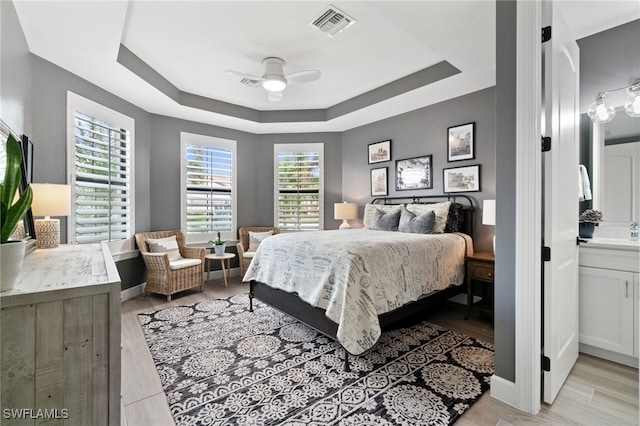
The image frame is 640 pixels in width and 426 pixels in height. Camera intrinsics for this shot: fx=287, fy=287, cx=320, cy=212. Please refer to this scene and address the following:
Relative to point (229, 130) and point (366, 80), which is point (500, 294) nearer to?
point (366, 80)

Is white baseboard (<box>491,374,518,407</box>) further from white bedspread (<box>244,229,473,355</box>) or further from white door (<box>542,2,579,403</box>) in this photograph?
white bedspread (<box>244,229,473,355</box>)

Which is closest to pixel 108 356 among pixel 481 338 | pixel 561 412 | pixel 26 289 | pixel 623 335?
pixel 26 289

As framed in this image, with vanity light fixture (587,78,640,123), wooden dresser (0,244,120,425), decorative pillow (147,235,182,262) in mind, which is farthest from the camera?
decorative pillow (147,235,182,262)

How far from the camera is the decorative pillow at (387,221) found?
4027mm

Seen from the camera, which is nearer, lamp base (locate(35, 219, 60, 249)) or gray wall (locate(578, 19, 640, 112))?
lamp base (locate(35, 219, 60, 249))

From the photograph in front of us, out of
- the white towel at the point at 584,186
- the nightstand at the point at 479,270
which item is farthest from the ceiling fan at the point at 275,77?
the white towel at the point at 584,186

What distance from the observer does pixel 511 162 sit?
5.93 ft

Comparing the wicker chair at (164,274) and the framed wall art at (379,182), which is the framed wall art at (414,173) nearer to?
the framed wall art at (379,182)

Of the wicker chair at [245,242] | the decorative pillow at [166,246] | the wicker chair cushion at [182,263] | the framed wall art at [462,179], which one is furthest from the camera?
the wicker chair at [245,242]

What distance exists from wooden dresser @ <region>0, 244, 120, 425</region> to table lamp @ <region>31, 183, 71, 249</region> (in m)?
1.30

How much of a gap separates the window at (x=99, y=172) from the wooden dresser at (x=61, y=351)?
2505 mm

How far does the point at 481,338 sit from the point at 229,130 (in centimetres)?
503

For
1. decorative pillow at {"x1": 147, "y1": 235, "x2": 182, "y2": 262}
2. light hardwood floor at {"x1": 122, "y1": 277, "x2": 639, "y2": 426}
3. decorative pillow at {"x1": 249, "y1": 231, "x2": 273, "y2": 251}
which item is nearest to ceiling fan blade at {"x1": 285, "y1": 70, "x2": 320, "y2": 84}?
decorative pillow at {"x1": 249, "y1": 231, "x2": 273, "y2": 251}

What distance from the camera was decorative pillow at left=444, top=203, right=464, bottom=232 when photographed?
367 cm
